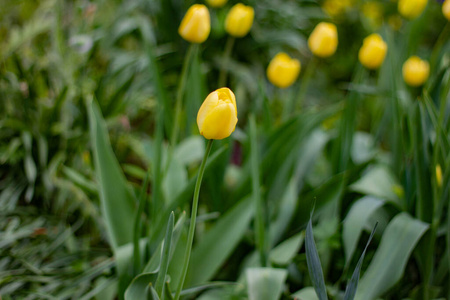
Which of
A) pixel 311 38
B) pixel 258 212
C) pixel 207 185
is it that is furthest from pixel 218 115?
pixel 311 38

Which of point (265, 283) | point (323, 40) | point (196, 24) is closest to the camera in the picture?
point (265, 283)

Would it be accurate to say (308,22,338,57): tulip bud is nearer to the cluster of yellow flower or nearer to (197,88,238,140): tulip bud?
the cluster of yellow flower

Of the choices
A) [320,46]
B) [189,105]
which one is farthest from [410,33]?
[189,105]

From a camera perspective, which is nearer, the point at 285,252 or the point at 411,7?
the point at 285,252

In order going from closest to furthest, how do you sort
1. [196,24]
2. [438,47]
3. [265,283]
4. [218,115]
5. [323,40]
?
[218,115], [265,283], [196,24], [323,40], [438,47]

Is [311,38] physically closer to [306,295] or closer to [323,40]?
Answer: [323,40]

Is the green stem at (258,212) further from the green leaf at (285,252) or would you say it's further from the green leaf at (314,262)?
the green leaf at (314,262)

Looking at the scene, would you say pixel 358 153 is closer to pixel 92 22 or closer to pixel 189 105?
pixel 189 105

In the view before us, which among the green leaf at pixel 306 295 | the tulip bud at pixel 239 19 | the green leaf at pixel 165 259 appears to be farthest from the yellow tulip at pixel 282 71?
the green leaf at pixel 165 259

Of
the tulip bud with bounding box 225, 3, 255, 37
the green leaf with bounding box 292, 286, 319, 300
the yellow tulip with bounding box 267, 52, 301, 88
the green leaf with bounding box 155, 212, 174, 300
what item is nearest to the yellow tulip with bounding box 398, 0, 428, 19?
the yellow tulip with bounding box 267, 52, 301, 88
